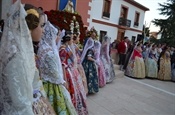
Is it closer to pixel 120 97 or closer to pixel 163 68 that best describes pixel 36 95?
pixel 120 97

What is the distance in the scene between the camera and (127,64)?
26.0 ft

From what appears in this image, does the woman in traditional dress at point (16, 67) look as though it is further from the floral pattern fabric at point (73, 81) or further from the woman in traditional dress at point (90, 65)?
the woman in traditional dress at point (90, 65)

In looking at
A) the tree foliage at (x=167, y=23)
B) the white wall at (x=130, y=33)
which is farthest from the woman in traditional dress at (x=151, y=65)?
the white wall at (x=130, y=33)

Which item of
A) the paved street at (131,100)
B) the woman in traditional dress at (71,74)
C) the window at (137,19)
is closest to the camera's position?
the woman in traditional dress at (71,74)

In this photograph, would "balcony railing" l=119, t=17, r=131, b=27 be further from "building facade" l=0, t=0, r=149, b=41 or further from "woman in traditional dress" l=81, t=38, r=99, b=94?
"woman in traditional dress" l=81, t=38, r=99, b=94

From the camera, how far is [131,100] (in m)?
5.00

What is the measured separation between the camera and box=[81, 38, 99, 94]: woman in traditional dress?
4.61 meters

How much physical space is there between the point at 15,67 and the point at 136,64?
22.6 ft

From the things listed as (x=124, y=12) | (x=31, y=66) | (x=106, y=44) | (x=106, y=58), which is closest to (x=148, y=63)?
(x=106, y=58)

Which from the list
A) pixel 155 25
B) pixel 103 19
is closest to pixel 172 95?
pixel 103 19

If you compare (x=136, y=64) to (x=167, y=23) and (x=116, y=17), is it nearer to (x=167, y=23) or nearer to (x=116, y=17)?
(x=116, y=17)

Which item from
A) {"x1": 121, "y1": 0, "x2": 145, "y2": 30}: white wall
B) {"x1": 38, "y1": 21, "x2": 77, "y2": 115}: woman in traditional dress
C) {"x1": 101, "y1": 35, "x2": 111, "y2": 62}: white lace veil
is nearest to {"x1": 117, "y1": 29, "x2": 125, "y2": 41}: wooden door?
{"x1": 121, "y1": 0, "x2": 145, "y2": 30}: white wall

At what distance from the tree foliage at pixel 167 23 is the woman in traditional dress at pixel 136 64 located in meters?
10.1

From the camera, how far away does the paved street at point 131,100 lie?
4.23 metres
